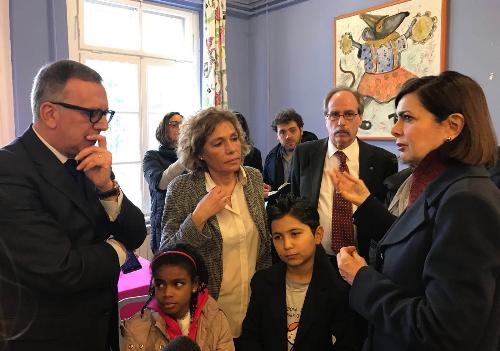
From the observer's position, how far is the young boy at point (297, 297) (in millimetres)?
1440

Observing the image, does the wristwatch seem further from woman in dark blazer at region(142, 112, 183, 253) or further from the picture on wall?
the picture on wall

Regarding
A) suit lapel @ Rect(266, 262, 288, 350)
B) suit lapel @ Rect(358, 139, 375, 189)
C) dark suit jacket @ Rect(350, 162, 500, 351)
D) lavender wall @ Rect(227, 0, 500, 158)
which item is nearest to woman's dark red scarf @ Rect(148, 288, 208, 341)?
suit lapel @ Rect(266, 262, 288, 350)

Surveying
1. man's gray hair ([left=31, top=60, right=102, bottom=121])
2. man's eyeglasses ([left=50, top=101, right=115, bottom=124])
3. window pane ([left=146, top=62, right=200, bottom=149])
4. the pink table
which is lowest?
the pink table

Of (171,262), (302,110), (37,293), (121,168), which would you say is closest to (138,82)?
(121,168)

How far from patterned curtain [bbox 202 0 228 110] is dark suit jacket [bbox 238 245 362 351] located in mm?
2894

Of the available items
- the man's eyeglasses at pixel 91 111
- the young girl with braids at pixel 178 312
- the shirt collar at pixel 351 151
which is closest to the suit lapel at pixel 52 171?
the man's eyeglasses at pixel 91 111

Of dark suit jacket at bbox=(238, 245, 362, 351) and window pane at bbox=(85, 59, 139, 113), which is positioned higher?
window pane at bbox=(85, 59, 139, 113)

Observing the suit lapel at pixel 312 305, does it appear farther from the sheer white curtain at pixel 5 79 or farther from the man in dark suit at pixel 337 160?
the sheer white curtain at pixel 5 79

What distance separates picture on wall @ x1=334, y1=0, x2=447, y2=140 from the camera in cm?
313

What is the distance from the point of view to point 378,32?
136 inches

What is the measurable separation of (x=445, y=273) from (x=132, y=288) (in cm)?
183

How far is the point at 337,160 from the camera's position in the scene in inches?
79.8

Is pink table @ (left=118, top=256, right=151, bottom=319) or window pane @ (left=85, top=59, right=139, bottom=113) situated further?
window pane @ (left=85, top=59, right=139, bottom=113)

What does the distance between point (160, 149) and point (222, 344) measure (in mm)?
1914
